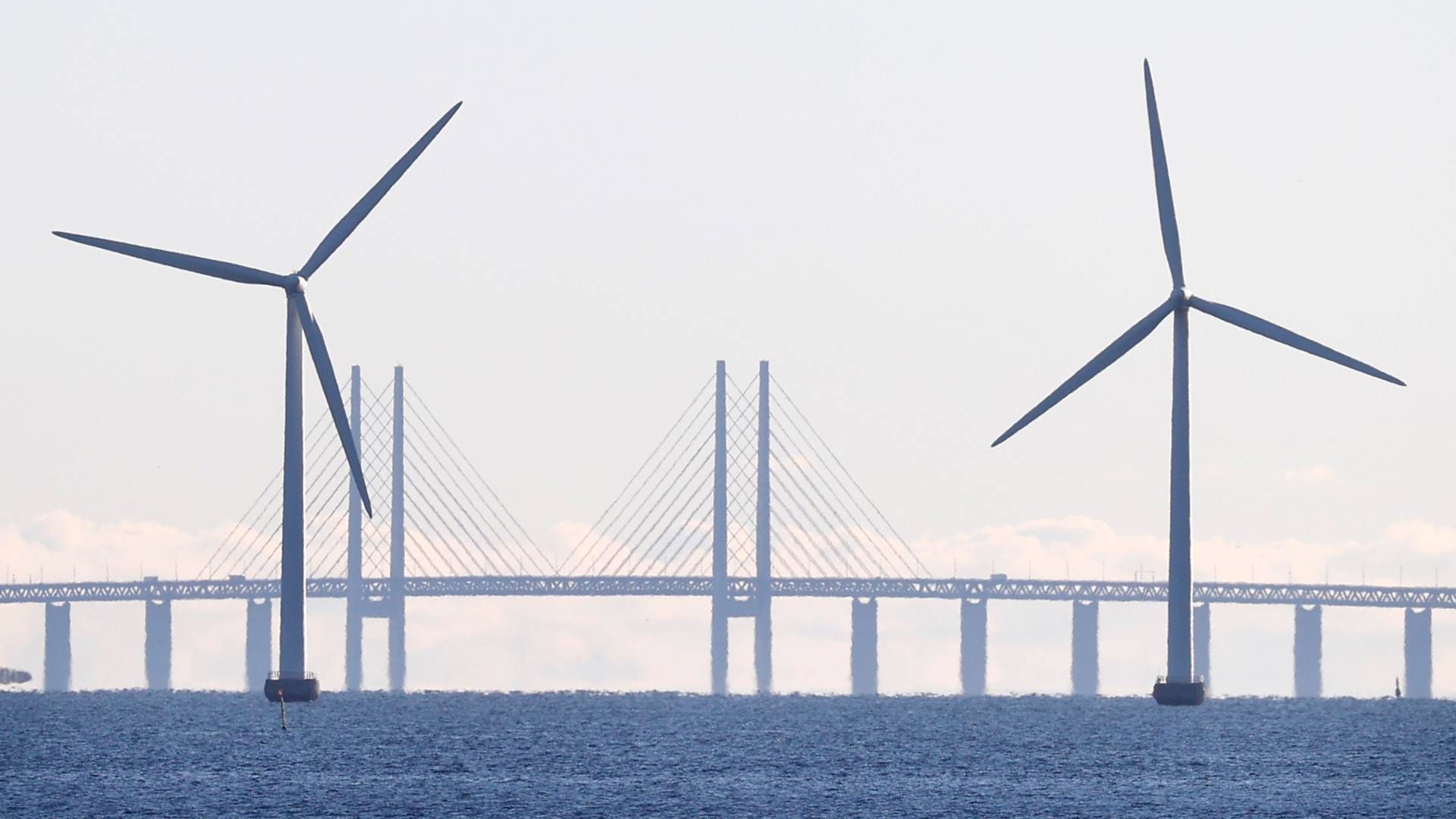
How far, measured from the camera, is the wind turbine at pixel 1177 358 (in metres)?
152

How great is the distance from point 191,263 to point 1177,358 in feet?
159

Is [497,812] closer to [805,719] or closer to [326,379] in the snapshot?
[326,379]

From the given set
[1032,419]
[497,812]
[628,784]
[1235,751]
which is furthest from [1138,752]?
[497,812]

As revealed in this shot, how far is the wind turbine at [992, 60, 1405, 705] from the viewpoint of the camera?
152000 millimetres

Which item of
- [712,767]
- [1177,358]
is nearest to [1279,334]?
[1177,358]

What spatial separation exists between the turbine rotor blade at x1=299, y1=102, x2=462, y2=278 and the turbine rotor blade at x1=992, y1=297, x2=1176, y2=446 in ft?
99.5

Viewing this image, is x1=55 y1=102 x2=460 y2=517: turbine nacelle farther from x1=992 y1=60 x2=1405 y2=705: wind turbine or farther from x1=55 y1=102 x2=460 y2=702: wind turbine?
x1=992 y1=60 x2=1405 y2=705: wind turbine

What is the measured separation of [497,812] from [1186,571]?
6028 cm

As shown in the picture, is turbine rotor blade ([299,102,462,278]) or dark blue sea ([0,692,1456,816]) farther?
turbine rotor blade ([299,102,462,278])

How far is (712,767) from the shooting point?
13012 centimetres

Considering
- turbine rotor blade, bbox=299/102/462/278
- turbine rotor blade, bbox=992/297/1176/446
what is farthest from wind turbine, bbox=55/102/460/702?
turbine rotor blade, bbox=992/297/1176/446

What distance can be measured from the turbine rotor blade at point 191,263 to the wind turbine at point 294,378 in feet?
0.12

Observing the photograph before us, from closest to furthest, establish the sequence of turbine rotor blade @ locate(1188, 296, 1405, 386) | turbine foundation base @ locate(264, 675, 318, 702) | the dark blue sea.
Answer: the dark blue sea → turbine rotor blade @ locate(1188, 296, 1405, 386) → turbine foundation base @ locate(264, 675, 318, 702)

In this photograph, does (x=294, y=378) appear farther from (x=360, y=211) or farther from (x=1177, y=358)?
(x=1177, y=358)
